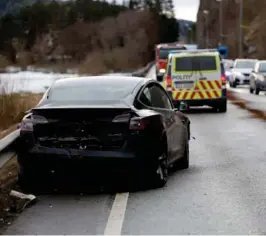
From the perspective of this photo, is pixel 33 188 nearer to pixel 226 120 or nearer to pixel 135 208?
pixel 135 208

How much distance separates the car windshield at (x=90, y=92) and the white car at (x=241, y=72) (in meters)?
33.2

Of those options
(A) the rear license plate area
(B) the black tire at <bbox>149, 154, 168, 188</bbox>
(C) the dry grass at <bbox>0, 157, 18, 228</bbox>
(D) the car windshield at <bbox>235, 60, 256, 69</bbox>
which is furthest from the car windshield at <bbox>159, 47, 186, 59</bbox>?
(B) the black tire at <bbox>149, 154, 168, 188</bbox>

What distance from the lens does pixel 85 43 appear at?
93.5 metres

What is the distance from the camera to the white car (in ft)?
139

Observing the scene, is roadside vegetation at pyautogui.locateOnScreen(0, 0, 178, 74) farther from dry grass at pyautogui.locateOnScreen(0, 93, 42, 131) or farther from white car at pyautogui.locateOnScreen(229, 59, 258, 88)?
dry grass at pyautogui.locateOnScreen(0, 93, 42, 131)

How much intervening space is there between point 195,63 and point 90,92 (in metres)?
14.1

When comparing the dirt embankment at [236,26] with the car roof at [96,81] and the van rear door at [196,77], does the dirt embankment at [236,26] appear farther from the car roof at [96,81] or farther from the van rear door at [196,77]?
the car roof at [96,81]

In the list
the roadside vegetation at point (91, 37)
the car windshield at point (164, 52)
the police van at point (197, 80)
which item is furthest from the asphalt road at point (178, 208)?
the roadside vegetation at point (91, 37)

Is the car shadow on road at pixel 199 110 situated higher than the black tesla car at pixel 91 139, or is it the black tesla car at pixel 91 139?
the black tesla car at pixel 91 139

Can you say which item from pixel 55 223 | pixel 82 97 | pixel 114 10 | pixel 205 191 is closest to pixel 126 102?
pixel 82 97

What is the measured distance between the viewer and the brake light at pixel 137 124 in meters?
8.52

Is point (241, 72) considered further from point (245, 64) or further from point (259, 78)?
point (259, 78)

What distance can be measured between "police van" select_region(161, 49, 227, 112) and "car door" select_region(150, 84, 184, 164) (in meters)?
12.2

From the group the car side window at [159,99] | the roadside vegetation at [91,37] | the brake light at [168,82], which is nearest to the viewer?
the car side window at [159,99]
